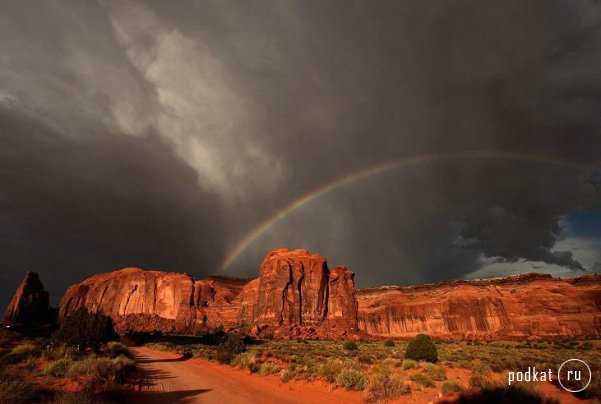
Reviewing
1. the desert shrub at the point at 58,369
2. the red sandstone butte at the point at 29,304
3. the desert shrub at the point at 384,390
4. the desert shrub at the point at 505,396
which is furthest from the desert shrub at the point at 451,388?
the red sandstone butte at the point at 29,304

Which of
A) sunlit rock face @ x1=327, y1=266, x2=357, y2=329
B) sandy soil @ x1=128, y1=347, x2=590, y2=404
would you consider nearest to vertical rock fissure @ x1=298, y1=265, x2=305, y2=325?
sunlit rock face @ x1=327, y1=266, x2=357, y2=329

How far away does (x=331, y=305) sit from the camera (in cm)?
9262

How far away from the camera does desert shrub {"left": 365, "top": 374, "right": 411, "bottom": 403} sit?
38.8 feet

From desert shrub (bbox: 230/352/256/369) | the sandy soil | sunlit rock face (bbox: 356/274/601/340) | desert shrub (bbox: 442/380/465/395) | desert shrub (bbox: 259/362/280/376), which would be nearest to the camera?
the sandy soil

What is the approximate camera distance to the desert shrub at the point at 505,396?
8.98m

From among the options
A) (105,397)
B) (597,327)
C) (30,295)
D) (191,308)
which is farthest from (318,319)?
(30,295)

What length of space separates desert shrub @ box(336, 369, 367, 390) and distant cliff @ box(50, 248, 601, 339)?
60.4 metres

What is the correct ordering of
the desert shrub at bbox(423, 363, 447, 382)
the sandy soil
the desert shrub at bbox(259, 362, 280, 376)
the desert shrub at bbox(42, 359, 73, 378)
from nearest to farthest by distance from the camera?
the sandy soil
the desert shrub at bbox(42, 359, 73, 378)
the desert shrub at bbox(423, 363, 447, 382)
the desert shrub at bbox(259, 362, 280, 376)

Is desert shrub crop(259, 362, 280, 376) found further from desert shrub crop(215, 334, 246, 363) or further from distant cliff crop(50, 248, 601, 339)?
distant cliff crop(50, 248, 601, 339)

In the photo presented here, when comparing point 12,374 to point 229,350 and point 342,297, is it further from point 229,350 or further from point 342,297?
point 342,297

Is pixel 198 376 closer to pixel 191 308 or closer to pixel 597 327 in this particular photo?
pixel 597 327

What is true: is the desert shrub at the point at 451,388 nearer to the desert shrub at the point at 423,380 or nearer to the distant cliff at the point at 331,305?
the desert shrub at the point at 423,380

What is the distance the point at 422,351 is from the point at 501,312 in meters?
71.8

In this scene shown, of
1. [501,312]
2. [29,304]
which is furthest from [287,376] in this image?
[29,304]
